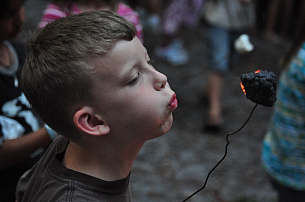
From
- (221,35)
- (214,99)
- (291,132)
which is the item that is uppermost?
(291,132)

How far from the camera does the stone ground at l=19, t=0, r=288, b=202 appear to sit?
3037 millimetres

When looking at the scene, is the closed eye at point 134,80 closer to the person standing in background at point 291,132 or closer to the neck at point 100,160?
the neck at point 100,160

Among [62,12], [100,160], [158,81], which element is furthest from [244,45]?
[62,12]

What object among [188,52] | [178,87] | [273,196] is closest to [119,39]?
[273,196]

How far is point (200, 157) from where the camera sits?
11.7 feet

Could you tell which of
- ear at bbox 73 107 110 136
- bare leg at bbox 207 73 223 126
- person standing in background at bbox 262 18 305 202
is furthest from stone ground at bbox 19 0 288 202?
ear at bbox 73 107 110 136

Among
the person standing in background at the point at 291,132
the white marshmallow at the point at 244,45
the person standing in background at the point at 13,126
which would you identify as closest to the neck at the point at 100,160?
the person standing in background at the point at 13,126

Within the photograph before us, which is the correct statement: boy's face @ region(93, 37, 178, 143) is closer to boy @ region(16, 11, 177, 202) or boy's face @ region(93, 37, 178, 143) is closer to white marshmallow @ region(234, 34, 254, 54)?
boy @ region(16, 11, 177, 202)

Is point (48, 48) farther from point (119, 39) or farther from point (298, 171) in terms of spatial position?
point (298, 171)

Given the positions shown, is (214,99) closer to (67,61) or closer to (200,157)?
(200,157)

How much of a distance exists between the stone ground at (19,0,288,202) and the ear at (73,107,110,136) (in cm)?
198

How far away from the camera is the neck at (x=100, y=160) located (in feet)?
3.53

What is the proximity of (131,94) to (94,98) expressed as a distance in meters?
0.11

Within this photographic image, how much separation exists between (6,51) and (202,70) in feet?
13.5
